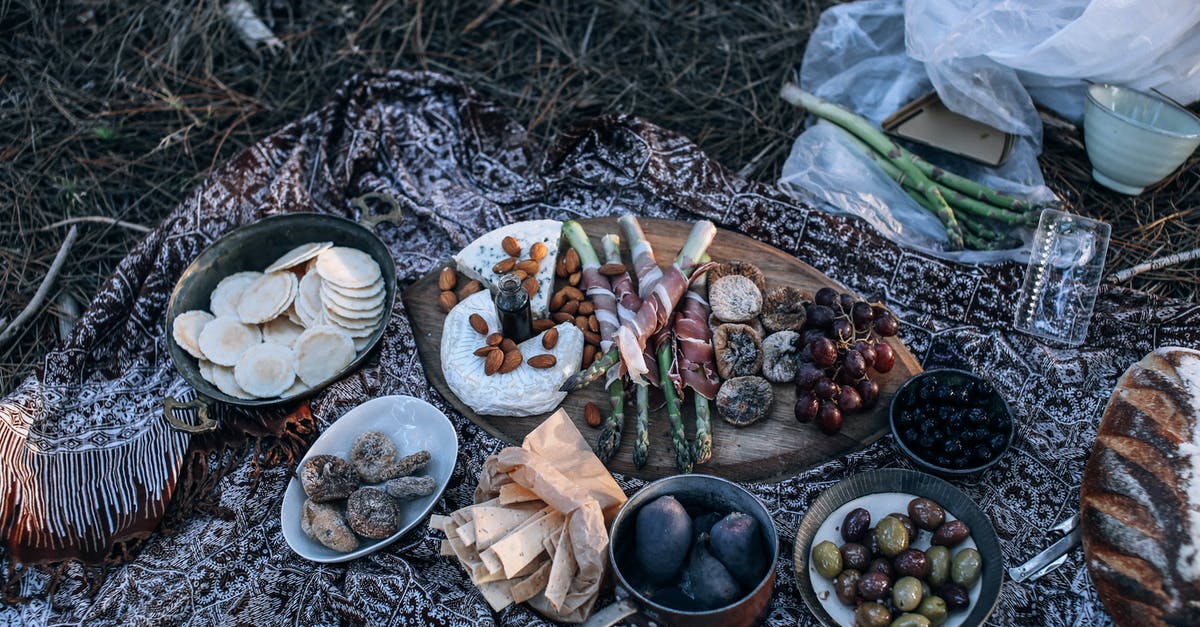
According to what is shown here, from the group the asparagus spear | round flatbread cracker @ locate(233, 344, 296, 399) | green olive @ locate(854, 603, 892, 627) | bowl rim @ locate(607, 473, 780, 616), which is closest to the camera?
bowl rim @ locate(607, 473, 780, 616)

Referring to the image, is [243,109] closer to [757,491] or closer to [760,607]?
[757,491]

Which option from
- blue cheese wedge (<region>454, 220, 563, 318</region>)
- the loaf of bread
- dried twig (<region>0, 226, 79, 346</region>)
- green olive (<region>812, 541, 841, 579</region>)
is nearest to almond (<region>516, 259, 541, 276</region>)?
blue cheese wedge (<region>454, 220, 563, 318</region>)

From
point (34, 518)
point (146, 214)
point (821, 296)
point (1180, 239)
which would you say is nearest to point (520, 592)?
point (821, 296)

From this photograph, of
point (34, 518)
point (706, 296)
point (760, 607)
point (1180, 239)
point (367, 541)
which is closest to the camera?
point (760, 607)

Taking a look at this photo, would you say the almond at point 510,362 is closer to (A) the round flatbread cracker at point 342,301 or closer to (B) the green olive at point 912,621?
(A) the round flatbread cracker at point 342,301

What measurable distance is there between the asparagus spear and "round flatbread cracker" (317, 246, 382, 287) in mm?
1359

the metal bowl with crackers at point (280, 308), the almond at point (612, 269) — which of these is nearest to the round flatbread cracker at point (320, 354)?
the metal bowl with crackers at point (280, 308)

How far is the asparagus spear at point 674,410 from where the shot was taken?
3393mm

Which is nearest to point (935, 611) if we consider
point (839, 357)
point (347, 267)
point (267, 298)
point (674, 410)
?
point (839, 357)

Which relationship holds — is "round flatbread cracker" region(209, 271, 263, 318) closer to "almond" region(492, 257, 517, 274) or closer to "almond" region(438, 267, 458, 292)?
"almond" region(438, 267, 458, 292)

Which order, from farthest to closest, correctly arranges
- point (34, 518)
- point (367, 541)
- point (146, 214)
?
point (146, 214) < point (34, 518) < point (367, 541)

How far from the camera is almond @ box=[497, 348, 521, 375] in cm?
356

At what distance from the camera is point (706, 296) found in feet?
12.5

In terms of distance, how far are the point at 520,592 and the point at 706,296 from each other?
59.6 inches
